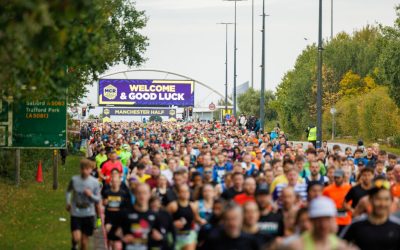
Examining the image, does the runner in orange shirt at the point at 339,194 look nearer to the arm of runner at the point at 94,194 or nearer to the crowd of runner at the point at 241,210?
the crowd of runner at the point at 241,210

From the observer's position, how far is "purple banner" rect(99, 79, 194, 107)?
9156cm

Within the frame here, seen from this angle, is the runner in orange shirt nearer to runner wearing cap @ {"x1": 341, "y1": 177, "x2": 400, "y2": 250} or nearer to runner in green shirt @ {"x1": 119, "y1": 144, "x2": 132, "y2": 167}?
runner wearing cap @ {"x1": 341, "y1": 177, "x2": 400, "y2": 250}

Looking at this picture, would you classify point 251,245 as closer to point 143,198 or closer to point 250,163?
point 143,198

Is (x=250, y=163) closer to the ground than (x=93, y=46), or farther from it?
closer to the ground

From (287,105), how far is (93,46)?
92.3m

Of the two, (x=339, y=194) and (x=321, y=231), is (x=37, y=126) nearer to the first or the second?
(x=339, y=194)

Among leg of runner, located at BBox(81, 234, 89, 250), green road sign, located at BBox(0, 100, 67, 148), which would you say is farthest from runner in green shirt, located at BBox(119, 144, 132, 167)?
leg of runner, located at BBox(81, 234, 89, 250)

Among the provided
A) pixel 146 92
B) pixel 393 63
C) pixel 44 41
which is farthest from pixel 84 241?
pixel 146 92

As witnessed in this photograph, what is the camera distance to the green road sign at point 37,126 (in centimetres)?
3083

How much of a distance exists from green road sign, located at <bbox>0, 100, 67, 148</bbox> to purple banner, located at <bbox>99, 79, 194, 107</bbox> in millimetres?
59356

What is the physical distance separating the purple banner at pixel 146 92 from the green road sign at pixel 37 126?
59356 millimetres

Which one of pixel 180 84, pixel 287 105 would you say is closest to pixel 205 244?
pixel 180 84

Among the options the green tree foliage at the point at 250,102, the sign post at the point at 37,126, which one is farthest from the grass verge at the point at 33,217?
the green tree foliage at the point at 250,102

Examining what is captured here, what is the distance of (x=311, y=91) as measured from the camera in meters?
107
